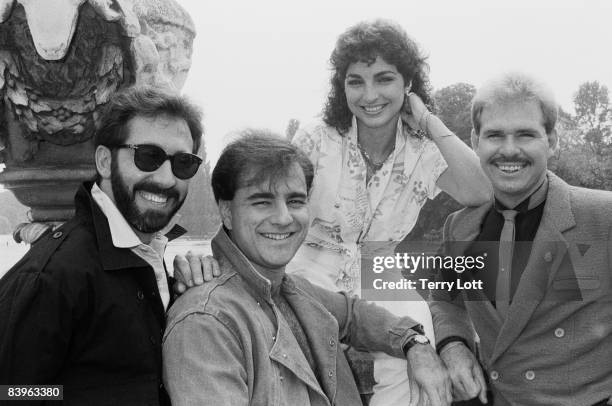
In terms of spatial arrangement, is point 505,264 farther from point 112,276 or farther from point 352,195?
point 112,276

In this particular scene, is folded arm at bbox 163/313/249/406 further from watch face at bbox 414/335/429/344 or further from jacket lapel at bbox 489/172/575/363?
jacket lapel at bbox 489/172/575/363

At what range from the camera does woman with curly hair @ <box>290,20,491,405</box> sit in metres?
3.46

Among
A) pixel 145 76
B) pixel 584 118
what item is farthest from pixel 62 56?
pixel 584 118

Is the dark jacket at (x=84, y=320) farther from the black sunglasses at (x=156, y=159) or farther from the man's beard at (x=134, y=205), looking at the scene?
the black sunglasses at (x=156, y=159)

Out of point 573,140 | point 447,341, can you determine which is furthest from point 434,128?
point 573,140

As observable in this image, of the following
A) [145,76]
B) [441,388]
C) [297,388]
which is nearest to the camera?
[297,388]

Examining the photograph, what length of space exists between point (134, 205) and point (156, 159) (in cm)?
18

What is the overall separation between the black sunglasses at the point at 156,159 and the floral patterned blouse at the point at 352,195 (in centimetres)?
107

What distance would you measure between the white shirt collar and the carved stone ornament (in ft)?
4.31

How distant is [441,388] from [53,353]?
1471 mm

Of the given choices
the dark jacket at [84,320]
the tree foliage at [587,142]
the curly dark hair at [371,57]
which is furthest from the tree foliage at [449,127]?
the dark jacket at [84,320]

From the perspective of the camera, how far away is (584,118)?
52.6 meters

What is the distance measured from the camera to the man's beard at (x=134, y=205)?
2.42 m

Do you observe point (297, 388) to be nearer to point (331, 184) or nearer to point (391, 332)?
point (391, 332)
